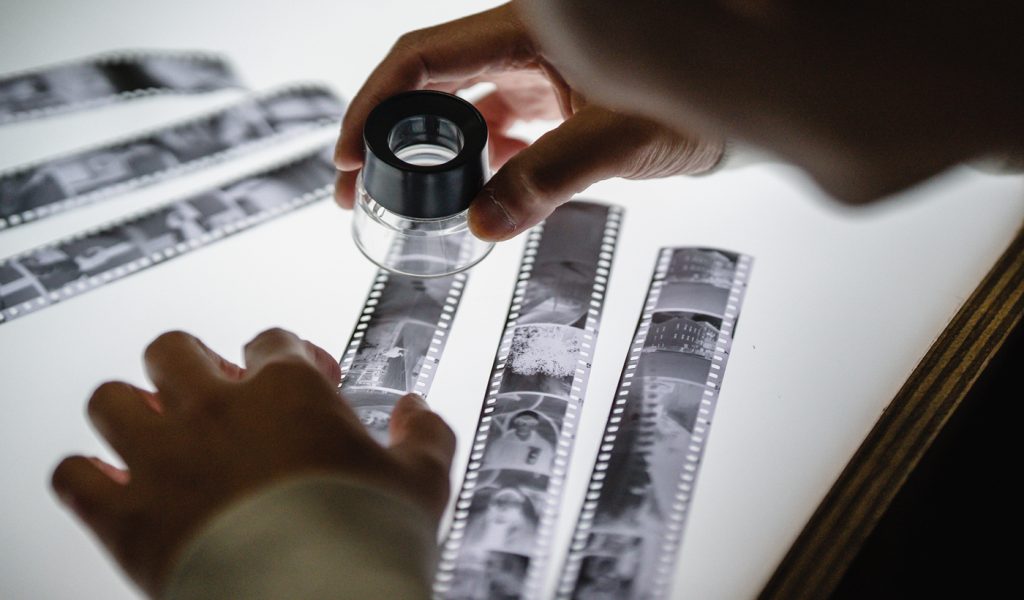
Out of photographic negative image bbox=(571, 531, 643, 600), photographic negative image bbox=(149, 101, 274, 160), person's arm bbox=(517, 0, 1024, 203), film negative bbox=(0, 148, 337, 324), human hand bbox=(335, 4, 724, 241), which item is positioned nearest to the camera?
person's arm bbox=(517, 0, 1024, 203)

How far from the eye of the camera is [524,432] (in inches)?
37.0

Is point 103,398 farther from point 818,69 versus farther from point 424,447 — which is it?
point 818,69

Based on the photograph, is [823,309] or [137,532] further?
[823,309]

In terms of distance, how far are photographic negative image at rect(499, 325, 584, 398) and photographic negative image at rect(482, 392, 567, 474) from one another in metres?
→ 0.01

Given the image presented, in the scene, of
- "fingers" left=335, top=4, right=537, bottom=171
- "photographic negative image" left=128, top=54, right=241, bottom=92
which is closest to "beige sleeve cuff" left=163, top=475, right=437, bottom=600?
"fingers" left=335, top=4, right=537, bottom=171

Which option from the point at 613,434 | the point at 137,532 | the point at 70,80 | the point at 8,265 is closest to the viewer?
the point at 137,532

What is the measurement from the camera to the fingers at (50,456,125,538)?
0.80 meters

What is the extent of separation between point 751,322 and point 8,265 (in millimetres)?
900

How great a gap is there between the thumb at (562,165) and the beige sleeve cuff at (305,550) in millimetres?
326

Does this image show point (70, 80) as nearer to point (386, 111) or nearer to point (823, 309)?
point (386, 111)

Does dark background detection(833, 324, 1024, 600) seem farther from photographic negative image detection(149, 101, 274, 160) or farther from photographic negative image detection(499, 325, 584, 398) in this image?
photographic negative image detection(149, 101, 274, 160)

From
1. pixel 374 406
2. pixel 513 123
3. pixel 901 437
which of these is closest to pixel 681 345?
pixel 901 437

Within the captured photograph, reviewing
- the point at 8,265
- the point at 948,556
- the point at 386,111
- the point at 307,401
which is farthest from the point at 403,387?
the point at 948,556

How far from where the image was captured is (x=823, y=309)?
40.8 inches
